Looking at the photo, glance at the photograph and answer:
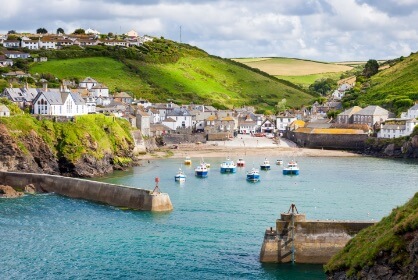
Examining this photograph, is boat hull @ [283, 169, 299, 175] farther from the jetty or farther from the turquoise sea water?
the jetty

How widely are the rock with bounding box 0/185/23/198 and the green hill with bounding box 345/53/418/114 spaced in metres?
93.4

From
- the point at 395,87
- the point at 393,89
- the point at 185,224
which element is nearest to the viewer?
the point at 185,224

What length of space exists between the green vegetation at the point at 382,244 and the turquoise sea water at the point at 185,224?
24.7ft

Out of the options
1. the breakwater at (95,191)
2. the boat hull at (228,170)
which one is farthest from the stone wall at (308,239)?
the boat hull at (228,170)

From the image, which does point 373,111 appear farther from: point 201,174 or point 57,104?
point 57,104

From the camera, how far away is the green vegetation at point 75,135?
91688 millimetres

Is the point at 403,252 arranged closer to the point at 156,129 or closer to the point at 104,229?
the point at 104,229

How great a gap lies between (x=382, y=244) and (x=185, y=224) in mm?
29470

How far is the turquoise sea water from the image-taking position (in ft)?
153

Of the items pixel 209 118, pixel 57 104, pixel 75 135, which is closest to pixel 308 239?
pixel 75 135

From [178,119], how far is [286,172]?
6152 cm

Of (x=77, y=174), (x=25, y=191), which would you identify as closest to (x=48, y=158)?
(x=77, y=174)

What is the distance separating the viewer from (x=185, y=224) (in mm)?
60375

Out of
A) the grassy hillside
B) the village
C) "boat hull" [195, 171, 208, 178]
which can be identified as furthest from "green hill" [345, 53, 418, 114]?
"boat hull" [195, 171, 208, 178]
